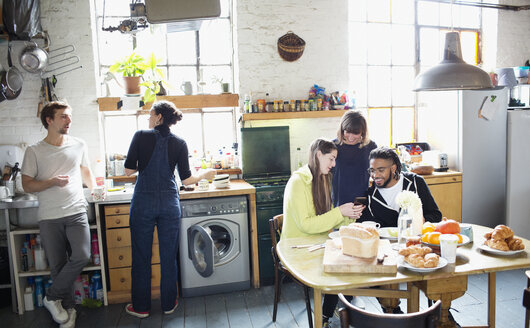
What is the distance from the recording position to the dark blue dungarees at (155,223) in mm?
3311

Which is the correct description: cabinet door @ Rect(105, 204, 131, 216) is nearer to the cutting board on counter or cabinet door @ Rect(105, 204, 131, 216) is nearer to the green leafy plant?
the green leafy plant

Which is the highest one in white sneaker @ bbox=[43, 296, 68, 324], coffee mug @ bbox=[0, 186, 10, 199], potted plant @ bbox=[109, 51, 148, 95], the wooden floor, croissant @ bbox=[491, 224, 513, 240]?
potted plant @ bbox=[109, 51, 148, 95]

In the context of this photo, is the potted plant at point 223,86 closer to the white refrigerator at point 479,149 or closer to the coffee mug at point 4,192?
the coffee mug at point 4,192

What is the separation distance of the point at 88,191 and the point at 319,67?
2892mm

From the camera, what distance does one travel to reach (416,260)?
204 centimetres

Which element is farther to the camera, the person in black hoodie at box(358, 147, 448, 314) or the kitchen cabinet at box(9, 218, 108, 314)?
the kitchen cabinet at box(9, 218, 108, 314)

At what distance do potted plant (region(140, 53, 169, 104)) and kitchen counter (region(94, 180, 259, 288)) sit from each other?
0.96 metres

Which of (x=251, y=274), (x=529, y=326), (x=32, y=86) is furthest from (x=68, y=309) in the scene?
(x=529, y=326)

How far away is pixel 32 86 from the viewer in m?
4.22

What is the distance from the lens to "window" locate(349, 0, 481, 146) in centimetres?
540

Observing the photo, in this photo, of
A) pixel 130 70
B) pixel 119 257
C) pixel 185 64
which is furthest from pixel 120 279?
pixel 185 64

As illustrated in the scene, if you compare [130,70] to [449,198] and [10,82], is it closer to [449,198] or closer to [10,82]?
[10,82]

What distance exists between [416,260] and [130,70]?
3.26m

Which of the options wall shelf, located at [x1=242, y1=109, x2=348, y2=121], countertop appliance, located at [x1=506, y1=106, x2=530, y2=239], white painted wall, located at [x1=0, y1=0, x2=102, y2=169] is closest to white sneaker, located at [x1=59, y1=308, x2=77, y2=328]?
white painted wall, located at [x1=0, y1=0, x2=102, y2=169]
